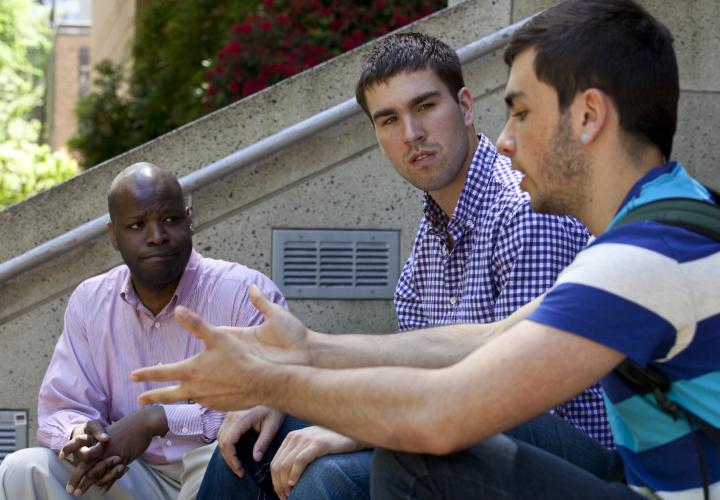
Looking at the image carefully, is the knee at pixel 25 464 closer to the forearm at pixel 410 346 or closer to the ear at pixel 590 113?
the forearm at pixel 410 346

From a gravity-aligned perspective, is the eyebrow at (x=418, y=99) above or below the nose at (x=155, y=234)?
above

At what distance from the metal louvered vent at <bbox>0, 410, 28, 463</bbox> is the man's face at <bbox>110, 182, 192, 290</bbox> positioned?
1.25 metres

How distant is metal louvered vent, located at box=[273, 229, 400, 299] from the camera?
205 inches

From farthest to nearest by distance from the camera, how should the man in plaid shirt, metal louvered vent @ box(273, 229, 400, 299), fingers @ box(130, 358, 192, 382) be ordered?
metal louvered vent @ box(273, 229, 400, 299), the man in plaid shirt, fingers @ box(130, 358, 192, 382)

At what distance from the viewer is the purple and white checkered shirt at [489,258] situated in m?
3.26

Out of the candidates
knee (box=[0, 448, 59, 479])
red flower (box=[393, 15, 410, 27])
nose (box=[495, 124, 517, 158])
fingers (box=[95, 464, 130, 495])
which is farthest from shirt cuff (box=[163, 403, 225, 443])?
red flower (box=[393, 15, 410, 27])

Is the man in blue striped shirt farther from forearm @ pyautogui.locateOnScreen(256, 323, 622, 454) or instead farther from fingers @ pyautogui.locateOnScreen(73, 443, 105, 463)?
fingers @ pyautogui.locateOnScreen(73, 443, 105, 463)

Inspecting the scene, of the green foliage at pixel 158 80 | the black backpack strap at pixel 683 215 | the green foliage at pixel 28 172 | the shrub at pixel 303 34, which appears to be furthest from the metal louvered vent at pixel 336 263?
the green foliage at pixel 28 172

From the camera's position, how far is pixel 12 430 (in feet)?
16.7

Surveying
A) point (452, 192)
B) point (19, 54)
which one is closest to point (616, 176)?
point (452, 192)

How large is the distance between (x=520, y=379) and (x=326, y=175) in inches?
124

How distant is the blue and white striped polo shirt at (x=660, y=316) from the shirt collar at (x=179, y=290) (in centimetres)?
221

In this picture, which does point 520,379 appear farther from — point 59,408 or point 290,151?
point 290,151

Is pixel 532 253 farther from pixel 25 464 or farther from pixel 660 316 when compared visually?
pixel 25 464
